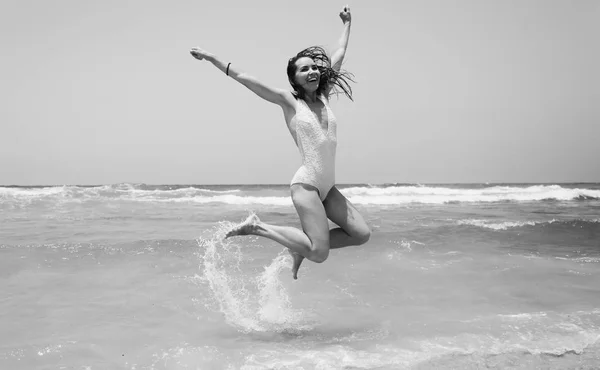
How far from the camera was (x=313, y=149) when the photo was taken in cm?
387

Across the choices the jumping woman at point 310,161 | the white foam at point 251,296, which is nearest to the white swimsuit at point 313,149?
the jumping woman at point 310,161

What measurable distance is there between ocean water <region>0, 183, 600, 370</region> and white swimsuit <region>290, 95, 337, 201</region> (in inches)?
56.0

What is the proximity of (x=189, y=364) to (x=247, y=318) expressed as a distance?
3.98 feet

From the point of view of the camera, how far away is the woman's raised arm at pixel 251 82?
3820 millimetres

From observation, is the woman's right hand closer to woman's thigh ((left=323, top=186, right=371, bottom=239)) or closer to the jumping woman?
the jumping woman

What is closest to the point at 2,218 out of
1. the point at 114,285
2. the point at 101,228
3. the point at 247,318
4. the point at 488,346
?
the point at 101,228

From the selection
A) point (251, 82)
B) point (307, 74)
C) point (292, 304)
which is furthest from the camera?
point (292, 304)

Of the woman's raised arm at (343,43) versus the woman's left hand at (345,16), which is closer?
the woman's raised arm at (343,43)

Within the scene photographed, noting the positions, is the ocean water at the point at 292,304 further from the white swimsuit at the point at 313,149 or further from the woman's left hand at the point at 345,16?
the woman's left hand at the point at 345,16

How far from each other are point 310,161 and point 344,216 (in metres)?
0.61

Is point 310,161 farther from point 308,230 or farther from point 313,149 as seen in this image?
point 308,230

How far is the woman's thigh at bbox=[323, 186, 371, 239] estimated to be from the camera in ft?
13.4

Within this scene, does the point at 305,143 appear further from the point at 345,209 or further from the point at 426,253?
the point at 426,253

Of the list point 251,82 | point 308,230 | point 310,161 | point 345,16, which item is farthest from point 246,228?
point 345,16
